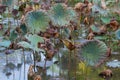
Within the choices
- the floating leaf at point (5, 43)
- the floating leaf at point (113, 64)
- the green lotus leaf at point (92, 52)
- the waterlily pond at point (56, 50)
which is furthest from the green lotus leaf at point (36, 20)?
the green lotus leaf at point (92, 52)

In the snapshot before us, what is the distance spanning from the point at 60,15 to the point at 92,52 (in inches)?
49.7

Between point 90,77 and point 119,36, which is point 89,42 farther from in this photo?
point 119,36

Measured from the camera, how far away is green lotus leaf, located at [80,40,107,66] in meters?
3.21

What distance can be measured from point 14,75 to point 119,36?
1.31 metres

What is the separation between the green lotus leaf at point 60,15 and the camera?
4.35 m

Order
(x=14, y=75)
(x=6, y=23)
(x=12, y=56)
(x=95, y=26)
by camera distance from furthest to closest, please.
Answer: (x=6, y=23)
(x=95, y=26)
(x=12, y=56)
(x=14, y=75)

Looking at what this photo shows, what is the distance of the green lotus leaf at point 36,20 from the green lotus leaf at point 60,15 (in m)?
0.23

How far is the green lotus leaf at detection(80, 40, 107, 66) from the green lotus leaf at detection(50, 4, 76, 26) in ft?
3.87

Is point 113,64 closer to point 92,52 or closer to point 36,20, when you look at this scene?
point 36,20

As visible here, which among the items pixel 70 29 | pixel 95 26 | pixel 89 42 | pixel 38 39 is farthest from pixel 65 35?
pixel 89 42

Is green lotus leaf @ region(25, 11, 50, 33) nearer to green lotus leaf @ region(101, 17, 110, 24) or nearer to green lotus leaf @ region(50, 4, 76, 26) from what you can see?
green lotus leaf @ region(50, 4, 76, 26)

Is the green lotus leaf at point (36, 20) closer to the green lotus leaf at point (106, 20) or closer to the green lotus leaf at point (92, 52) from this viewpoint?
the green lotus leaf at point (92, 52)

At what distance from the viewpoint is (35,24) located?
407cm

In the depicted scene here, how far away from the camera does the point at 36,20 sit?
4059 mm
